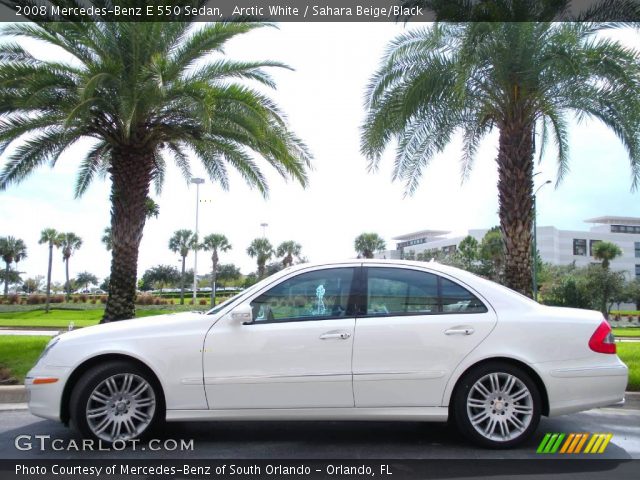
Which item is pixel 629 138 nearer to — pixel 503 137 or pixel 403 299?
pixel 503 137

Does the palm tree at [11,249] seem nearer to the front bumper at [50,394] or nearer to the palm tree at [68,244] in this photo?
the palm tree at [68,244]

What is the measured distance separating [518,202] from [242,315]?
290 inches

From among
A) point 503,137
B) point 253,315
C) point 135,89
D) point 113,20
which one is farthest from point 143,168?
point 253,315

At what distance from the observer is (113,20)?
11.3m

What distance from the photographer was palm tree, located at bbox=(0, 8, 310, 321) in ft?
36.2

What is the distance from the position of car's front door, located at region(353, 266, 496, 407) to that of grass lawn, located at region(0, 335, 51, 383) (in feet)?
17.5

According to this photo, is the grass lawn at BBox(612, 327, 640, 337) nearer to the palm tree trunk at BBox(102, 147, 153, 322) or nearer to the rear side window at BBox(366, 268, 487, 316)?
the palm tree trunk at BBox(102, 147, 153, 322)

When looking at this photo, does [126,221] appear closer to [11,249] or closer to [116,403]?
[116,403]

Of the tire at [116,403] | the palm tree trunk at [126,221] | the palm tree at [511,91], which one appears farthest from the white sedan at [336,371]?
the palm tree trunk at [126,221]

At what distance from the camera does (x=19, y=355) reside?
30.9ft

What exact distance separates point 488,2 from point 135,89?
260 inches

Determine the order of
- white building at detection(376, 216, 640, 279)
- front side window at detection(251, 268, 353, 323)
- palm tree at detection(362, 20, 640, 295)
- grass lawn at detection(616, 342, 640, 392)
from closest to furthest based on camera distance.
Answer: front side window at detection(251, 268, 353, 323)
grass lawn at detection(616, 342, 640, 392)
palm tree at detection(362, 20, 640, 295)
white building at detection(376, 216, 640, 279)

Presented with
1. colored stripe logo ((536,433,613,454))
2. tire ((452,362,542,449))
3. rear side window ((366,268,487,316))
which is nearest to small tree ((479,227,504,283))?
colored stripe logo ((536,433,613,454))

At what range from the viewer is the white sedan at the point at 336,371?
477 centimetres
